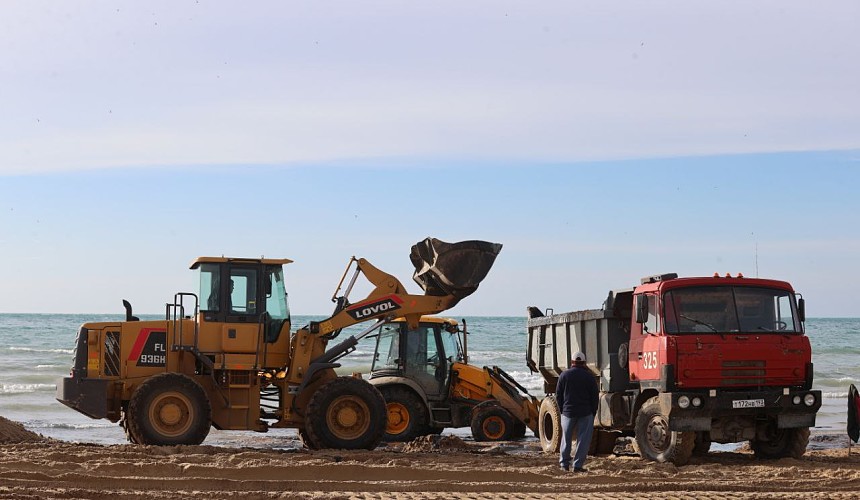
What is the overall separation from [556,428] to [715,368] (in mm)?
3508

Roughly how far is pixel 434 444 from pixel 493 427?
1.98 metres

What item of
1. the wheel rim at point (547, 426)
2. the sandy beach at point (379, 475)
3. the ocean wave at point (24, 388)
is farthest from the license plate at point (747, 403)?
the ocean wave at point (24, 388)

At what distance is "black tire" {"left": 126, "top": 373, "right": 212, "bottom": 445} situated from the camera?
53.2 feet

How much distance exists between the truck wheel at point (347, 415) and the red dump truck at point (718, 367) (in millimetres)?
3707

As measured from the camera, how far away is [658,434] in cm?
1502

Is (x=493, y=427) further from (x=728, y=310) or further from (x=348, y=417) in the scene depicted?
(x=728, y=310)

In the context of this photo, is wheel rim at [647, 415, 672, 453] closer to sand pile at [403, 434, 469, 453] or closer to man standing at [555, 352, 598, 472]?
man standing at [555, 352, 598, 472]

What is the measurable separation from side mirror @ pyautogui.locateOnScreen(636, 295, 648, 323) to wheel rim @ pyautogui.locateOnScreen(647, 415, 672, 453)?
1265mm

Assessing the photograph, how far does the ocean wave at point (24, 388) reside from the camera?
3165cm

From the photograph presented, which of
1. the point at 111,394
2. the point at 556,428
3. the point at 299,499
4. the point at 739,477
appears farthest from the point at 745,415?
the point at 111,394

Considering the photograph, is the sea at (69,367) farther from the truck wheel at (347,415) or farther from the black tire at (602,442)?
the black tire at (602,442)

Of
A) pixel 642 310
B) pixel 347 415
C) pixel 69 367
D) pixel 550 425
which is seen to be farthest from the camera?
pixel 69 367

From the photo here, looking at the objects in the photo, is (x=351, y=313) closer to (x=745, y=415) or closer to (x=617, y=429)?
(x=617, y=429)

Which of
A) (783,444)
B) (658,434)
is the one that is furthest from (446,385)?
(783,444)
